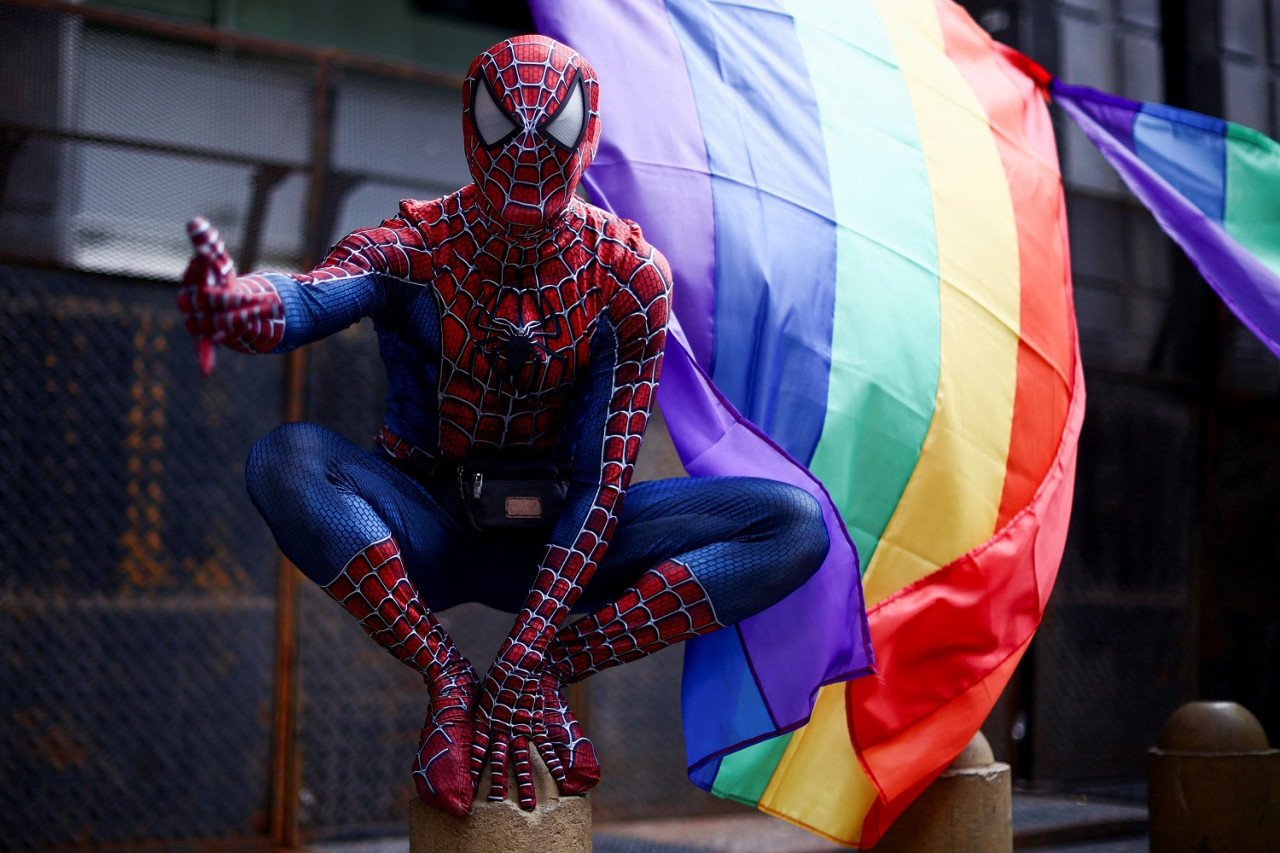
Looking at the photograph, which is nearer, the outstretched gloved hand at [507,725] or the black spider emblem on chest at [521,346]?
the outstretched gloved hand at [507,725]

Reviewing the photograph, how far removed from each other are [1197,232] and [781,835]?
2668mm

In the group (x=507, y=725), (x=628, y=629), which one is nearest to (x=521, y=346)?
(x=628, y=629)

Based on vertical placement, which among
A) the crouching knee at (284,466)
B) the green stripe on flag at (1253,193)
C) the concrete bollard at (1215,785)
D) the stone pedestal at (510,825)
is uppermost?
the green stripe on flag at (1253,193)

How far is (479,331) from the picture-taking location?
7.45 feet

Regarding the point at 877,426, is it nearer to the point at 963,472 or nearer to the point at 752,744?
the point at 963,472

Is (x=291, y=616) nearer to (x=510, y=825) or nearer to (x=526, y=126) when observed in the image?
(x=510, y=825)

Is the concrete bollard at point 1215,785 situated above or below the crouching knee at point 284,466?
below

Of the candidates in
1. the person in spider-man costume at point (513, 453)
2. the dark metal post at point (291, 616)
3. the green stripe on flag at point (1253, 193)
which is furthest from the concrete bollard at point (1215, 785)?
the dark metal post at point (291, 616)

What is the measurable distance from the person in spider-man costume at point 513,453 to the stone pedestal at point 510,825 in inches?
1.1

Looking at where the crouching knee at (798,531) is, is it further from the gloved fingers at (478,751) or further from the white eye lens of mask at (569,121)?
the white eye lens of mask at (569,121)

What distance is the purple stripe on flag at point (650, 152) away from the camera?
8.84ft

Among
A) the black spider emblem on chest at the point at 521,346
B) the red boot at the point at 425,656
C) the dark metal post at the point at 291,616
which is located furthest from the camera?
the dark metal post at the point at 291,616

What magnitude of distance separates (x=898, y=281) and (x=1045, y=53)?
3360 mm

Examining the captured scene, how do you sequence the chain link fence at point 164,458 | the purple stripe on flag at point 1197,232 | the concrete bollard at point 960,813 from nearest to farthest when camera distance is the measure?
the concrete bollard at point 960,813 < the purple stripe on flag at point 1197,232 < the chain link fence at point 164,458
